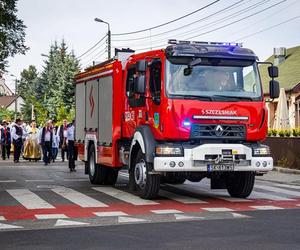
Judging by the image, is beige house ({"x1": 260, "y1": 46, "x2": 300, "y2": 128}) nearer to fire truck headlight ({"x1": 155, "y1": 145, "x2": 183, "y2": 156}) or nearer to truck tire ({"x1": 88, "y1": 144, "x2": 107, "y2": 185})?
truck tire ({"x1": 88, "y1": 144, "x2": 107, "y2": 185})

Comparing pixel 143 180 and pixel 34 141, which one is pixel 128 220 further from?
pixel 34 141

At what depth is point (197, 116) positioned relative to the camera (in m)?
11.9

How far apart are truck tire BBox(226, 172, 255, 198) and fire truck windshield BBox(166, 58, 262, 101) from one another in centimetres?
174

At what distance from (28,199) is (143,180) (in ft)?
7.71

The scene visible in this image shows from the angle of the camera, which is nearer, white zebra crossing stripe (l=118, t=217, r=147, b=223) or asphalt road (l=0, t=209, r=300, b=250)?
asphalt road (l=0, t=209, r=300, b=250)

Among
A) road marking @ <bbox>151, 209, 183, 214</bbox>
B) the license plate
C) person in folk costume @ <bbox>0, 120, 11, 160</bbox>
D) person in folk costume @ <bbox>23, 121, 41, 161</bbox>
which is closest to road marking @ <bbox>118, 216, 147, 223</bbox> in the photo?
road marking @ <bbox>151, 209, 183, 214</bbox>

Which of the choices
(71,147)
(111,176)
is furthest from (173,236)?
(71,147)

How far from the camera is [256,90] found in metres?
12.5

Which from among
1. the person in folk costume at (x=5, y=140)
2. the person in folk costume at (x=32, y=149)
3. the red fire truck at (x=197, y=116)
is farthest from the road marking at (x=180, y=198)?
the person in folk costume at (x=5, y=140)

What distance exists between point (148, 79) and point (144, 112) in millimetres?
690

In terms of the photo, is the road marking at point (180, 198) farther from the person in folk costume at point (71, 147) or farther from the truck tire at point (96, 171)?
the person in folk costume at point (71, 147)

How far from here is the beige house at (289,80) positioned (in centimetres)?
3672

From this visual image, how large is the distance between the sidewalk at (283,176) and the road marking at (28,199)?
7535mm

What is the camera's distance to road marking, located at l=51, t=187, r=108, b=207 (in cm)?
1184
